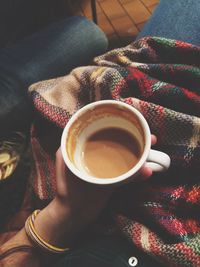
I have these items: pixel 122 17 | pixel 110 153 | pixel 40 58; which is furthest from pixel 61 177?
pixel 122 17

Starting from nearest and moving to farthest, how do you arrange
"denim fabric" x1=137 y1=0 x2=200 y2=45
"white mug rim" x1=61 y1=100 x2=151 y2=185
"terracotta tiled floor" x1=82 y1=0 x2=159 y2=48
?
"white mug rim" x1=61 y1=100 x2=151 y2=185 < "denim fabric" x1=137 y1=0 x2=200 y2=45 < "terracotta tiled floor" x1=82 y1=0 x2=159 y2=48

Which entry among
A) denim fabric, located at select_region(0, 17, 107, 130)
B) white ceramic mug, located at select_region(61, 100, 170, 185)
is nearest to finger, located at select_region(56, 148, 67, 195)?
white ceramic mug, located at select_region(61, 100, 170, 185)

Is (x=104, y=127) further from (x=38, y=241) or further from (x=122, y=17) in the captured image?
(x=122, y=17)

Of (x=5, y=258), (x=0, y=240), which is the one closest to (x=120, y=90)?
(x=5, y=258)

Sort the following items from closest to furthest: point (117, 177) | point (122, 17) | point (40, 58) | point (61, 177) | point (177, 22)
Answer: point (117, 177)
point (61, 177)
point (177, 22)
point (40, 58)
point (122, 17)

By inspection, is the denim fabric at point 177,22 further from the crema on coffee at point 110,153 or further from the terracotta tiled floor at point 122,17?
the terracotta tiled floor at point 122,17

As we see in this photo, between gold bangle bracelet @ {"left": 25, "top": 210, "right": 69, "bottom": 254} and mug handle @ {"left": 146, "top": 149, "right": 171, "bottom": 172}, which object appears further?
gold bangle bracelet @ {"left": 25, "top": 210, "right": 69, "bottom": 254}

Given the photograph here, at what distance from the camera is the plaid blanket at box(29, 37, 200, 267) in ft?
1.80

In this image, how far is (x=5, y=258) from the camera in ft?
2.26

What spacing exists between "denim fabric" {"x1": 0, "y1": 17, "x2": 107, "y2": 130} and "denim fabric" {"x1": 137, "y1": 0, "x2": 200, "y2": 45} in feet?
0.63

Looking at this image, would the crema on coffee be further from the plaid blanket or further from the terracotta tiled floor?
the terracotta tiled floor

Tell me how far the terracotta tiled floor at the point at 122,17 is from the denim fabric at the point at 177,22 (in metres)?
0.59

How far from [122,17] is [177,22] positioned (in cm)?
77

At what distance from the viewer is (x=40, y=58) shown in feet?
2.90
